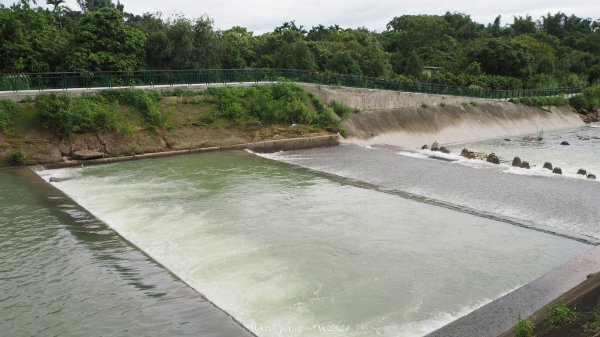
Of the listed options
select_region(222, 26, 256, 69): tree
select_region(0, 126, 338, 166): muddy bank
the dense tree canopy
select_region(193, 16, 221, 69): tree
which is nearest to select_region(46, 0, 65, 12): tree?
the dense tree canopy

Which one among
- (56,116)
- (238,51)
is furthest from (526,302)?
(238,51)

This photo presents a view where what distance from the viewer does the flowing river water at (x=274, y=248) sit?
8.24m

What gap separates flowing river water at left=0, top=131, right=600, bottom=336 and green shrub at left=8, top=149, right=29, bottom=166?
1146mm

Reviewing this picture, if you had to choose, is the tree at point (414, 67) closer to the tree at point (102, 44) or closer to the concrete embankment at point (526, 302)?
the tree at point (102, 44)

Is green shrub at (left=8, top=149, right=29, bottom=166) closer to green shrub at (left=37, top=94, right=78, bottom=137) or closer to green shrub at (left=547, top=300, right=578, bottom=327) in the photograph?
green shrub at (left=37, top=94, right=78, bottom=137)

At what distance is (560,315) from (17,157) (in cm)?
1969

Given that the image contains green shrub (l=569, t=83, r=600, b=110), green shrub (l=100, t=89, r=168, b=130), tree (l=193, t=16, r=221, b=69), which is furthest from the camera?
green shrub (l=569, t=83, r=600, b=110)

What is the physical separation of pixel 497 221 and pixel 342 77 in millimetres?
18881

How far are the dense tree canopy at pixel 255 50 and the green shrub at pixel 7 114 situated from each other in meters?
6.05

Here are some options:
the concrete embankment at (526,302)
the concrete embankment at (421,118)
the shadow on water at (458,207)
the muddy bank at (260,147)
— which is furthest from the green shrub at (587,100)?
the concrete embankment at (526,302)

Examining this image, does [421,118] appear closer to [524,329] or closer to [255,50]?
[255,50]

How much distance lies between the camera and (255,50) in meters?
46.6

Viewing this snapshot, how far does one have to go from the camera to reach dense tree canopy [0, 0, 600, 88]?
2702 cm

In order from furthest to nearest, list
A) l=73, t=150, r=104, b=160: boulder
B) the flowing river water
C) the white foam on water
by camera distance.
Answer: l=73, t=150, r=104, b=160: boulder < the white foam on water < the flowing river water
